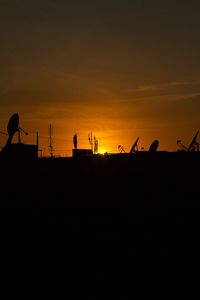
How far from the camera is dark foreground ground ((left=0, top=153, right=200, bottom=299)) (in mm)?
10312

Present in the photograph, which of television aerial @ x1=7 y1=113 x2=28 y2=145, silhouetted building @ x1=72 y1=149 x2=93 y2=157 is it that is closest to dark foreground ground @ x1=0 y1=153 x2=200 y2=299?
television aerial @ x1=7 y1=113 x2=28 y2=145

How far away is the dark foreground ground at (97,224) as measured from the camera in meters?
10.3

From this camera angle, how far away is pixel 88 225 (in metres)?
16.8

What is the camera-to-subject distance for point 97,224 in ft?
55.7

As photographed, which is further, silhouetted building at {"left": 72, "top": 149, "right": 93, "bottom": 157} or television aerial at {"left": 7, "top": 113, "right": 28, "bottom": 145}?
silhouetted building at {"left": 72, "top": 149, "right": 93, "bottom": 157}

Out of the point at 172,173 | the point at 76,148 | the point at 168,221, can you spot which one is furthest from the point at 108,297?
the point at 76,148

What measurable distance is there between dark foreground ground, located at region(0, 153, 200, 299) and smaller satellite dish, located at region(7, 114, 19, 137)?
7.14ft

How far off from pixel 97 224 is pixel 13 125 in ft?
52.2

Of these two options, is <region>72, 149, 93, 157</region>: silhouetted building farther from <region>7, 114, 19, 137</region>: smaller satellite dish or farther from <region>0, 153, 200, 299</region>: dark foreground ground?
<region>7, 114, 19, 137</region>: smaller satellite dish

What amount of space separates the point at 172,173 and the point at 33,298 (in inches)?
1257

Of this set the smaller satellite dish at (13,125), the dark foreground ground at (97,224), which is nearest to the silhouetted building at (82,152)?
the dark foreground ground at (97,224)

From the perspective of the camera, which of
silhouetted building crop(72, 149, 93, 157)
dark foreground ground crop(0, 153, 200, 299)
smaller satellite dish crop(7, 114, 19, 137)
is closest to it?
dark foreground ground crop(0, 153, 200, 299)

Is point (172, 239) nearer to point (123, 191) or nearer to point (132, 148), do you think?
point (123, 191)

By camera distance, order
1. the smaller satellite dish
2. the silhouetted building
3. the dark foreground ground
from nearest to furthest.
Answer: the dark foreground ground → the smaller satellite dish → the silhouetted building
